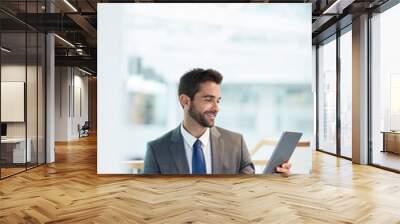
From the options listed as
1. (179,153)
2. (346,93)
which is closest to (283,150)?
(179,153)

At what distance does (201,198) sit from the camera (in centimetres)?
515

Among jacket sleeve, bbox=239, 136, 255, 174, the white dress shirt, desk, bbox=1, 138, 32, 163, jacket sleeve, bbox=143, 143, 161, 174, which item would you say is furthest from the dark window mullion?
desk, bbox=1, 138, 32, 163

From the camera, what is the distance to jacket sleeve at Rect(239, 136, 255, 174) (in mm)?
6707

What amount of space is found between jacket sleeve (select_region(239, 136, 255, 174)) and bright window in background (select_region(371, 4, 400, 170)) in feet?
9.58

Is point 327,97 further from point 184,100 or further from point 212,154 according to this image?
point 184,100

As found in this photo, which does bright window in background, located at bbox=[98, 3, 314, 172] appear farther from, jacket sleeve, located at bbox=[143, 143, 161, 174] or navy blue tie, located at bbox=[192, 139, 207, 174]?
navy blue tie, located at bbox=[192, 139, 207, 174]

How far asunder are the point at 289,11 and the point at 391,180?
128 inches

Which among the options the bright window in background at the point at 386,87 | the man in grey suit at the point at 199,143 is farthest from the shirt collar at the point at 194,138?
the bright window in background at the point at 386,87

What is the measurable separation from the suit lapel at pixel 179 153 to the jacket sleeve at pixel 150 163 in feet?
1.08

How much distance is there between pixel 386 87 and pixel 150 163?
4.86 m

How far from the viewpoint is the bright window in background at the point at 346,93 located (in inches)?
378

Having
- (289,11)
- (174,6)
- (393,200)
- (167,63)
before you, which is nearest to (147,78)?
(167,63)

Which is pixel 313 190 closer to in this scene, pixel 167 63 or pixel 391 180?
pixel 391 180

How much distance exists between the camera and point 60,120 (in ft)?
54.3
